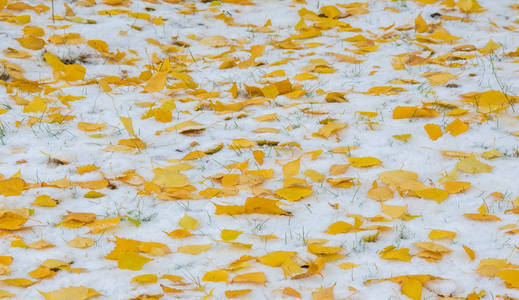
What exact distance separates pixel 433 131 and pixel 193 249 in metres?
1.38

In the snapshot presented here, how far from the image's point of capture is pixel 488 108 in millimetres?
2873

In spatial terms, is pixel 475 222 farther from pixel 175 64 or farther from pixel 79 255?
pixel 175 64

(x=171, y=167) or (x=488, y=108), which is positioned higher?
(x=488, y=108)

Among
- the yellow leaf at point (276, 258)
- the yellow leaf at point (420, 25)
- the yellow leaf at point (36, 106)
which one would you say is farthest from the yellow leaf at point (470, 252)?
the yellow leaf at point (420, 25)

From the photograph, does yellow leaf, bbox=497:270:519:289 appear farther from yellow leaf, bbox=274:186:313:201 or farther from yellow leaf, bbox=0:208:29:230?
yellow leaf, bbox=0:208:29:230

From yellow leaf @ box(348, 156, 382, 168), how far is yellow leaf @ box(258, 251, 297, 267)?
2.36 ft

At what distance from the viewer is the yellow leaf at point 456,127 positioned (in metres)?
2.72

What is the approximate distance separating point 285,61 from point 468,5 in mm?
1733

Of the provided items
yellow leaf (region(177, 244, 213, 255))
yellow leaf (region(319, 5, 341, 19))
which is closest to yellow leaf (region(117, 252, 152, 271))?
yellow leaf (region(177, 244, 213, 255))

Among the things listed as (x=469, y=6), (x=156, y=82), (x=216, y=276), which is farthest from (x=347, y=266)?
(x=469, y=6)

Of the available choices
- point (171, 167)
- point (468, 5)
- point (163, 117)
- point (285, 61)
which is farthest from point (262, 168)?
point (468, 5)

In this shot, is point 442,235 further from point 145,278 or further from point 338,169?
point 145,278

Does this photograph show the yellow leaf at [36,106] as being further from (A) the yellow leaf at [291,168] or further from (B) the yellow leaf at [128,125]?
(A) the yellow leaf at [291,168]

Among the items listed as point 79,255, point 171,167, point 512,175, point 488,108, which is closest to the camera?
point 79,255
